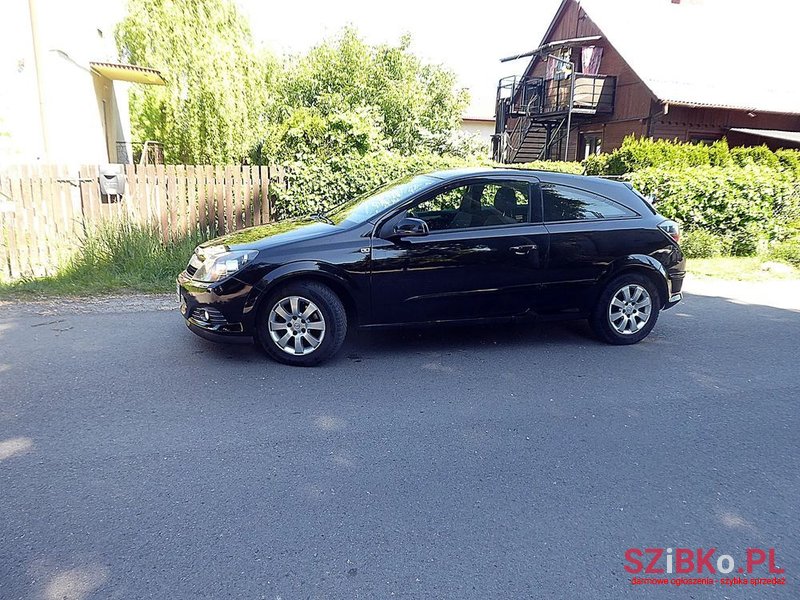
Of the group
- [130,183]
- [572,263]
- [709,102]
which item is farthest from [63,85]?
[709,102]

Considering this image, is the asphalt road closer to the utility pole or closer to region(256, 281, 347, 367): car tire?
region(256, 281, 347, 367): car tire

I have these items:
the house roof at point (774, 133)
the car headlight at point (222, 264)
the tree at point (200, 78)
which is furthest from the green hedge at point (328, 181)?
the house roof at point (774, 133)

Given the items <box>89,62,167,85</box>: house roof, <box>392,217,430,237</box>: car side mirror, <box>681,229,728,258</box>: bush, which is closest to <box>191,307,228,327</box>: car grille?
<box>392,217,430,237</box>: car side mirror

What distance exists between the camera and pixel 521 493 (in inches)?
130

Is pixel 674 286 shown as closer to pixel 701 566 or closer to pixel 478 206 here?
pixel 478 206

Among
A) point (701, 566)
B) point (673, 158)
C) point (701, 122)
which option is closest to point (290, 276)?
point (701, 566)

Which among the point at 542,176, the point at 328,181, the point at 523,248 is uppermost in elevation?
the point at 542,176

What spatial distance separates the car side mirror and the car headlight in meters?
1.22

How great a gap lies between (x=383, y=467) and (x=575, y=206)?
11.5 ft

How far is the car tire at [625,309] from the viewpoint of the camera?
586cm

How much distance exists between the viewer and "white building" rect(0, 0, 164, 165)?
38.4ft

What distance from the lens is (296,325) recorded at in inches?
199

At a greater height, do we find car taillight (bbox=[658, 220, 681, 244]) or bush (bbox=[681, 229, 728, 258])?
car taillight (bbox=[658, 220, 681, 244])

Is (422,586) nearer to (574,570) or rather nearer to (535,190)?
(574,570)
